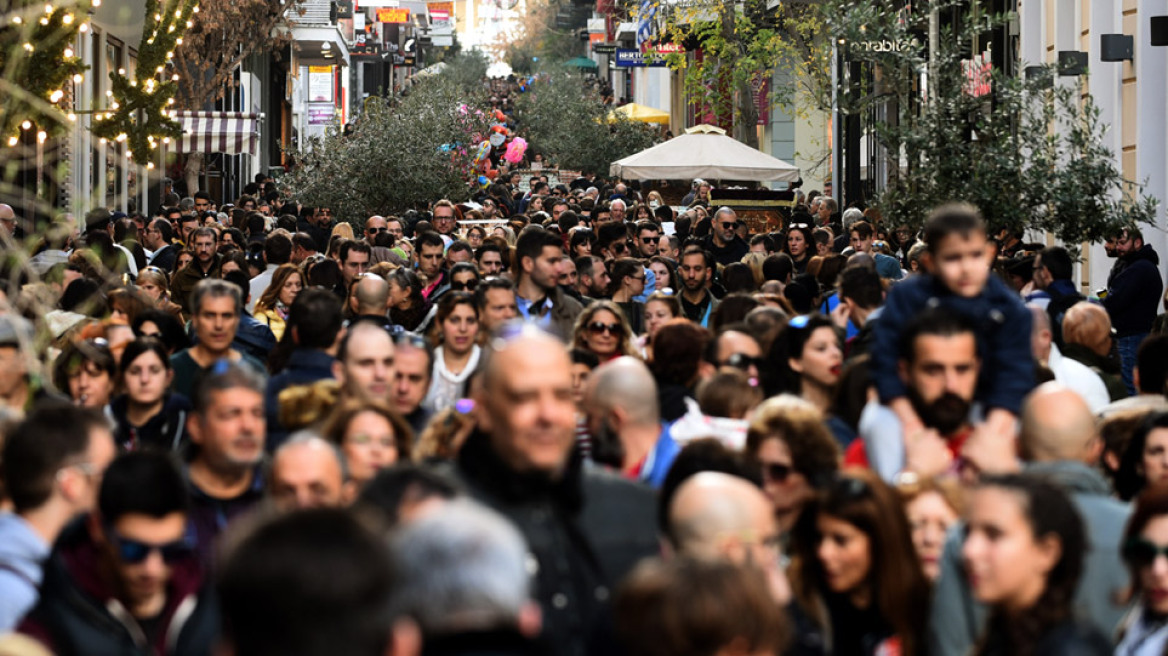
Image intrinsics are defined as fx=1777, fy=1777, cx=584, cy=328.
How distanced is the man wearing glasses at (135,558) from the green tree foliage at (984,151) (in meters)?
9.60

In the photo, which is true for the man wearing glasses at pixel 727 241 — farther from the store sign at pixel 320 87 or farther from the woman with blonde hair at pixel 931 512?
the store sign at pixel 320 87

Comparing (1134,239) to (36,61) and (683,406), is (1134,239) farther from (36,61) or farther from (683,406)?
(36,61)

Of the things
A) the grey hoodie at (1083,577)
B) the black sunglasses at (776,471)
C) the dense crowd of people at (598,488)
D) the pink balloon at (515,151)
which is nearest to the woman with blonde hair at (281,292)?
the dense crowd of people at (598,488)

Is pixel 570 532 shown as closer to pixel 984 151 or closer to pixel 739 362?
pixel 739 362

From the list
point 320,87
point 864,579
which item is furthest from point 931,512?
point 320,87

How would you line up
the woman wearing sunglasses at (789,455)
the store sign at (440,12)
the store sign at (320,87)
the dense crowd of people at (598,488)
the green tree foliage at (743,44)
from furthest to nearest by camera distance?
the store sign at (440,12) < the store sign at (320,87) < the green tree foliage at (743,44) < the woman wearing sunglasses at (789,455) < the dense crowd of people at (598,488)

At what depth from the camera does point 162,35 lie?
1484 centimetres

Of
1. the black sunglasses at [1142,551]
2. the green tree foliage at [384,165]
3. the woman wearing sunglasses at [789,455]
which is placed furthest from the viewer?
the green tree foliage at [384,165]

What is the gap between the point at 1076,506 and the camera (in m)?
4.86

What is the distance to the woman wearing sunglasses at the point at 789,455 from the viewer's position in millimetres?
6074

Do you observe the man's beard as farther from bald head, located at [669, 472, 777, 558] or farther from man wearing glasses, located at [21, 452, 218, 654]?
man wearing glasses, located at [21, 452, 218, 654]

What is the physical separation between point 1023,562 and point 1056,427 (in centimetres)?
124

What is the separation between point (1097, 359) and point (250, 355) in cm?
484

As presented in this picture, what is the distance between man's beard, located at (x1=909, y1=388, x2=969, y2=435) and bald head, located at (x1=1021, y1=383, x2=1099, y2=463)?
0.27 metres
